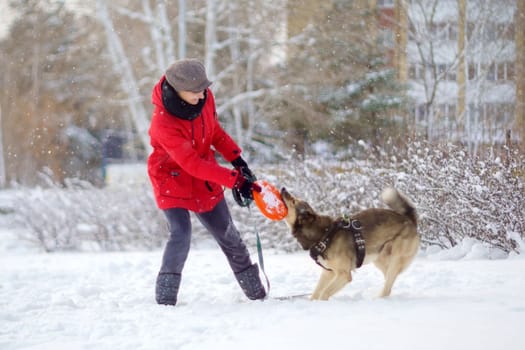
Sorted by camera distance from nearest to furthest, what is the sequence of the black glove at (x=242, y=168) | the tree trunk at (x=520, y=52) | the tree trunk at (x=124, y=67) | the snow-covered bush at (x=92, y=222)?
the black glove at (x=242, y=168), the snow-covered bush at (x=92, y=222), the tree trunk at (x=520, y=52), the tree trunk at (x=124, y=67)

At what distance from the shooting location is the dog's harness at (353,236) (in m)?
4.80

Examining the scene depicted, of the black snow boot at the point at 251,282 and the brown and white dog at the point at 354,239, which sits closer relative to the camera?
the brown and white dog at the point at 354,239

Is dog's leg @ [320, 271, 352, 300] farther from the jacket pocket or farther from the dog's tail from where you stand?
the jacket pocket

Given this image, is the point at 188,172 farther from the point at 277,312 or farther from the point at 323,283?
the point at 323,283

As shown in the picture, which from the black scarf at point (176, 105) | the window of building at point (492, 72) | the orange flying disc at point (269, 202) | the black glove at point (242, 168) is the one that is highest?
the black scarf at point (176, 105)

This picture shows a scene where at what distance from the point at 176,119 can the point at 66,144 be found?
25221 mm

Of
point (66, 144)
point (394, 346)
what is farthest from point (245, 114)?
point (394, 346)

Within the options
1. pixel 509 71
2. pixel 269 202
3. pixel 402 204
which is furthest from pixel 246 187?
pixel 509 71

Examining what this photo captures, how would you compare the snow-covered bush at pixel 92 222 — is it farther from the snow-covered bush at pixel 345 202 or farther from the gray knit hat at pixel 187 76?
the gray knit hat at pixel 187 76

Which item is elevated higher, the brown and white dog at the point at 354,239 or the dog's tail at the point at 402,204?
the dog's tail at the point at 402,204

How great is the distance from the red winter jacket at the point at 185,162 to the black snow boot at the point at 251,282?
2.01 ft

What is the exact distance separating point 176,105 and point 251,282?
1.56m

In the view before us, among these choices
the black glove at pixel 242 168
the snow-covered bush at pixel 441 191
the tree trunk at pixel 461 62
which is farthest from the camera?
the tree trunk at pixel 461 62

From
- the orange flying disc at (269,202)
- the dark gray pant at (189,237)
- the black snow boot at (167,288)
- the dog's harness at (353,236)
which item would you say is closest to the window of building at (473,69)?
the dog's harness at (353,236)
